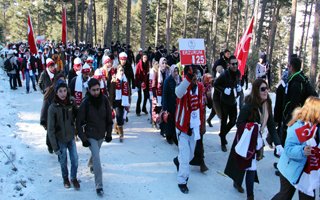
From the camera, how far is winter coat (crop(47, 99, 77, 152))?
577cm

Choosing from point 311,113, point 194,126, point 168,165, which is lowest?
point 168,165

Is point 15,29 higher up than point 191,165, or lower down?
higher up

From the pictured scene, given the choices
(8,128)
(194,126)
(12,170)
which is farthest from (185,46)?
(8,128)

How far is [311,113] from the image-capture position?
13.7 ft

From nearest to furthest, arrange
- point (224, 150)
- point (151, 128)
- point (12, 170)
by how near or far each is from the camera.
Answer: point (12, 170)
point (224, 150)
point (151, 128)

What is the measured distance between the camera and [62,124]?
586 centimetres

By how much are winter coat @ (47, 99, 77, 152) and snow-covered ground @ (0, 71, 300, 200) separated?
0.97 m

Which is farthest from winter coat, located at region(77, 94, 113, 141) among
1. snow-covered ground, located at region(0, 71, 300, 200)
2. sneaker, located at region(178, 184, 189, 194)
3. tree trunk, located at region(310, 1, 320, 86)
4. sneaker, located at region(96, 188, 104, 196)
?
tree trunk, located at region(310, 1, 320, 86)

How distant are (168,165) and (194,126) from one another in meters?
1.80

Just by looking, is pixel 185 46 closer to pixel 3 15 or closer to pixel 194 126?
pixel 194 126

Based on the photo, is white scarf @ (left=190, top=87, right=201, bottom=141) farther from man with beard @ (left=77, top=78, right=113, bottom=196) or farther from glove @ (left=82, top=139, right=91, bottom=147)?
glove @ (left=82, top=139, right=91, bottom=147)

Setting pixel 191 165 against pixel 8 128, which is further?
pixel 8 128

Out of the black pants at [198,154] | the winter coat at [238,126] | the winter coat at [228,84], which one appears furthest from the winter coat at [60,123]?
the winter coat at [228,84]

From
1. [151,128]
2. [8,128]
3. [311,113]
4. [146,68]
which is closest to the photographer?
[311,113]
